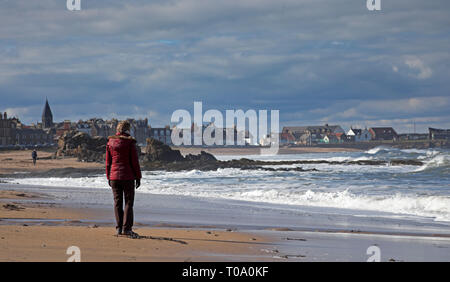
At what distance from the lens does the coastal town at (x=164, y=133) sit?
111 metres

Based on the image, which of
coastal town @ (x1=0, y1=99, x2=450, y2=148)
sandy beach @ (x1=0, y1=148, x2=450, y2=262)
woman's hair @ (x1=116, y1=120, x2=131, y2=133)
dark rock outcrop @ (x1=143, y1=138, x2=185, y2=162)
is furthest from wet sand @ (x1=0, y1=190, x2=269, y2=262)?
coastal town @ (x1=0, y1=99, x2=450, y2=148)

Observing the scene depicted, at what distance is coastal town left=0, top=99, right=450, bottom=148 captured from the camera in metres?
111

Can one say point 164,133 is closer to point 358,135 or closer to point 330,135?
point 330,135

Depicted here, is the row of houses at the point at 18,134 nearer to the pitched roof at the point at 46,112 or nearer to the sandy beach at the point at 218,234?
the pitched roof at the point at 46,112

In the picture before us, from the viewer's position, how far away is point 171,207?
15.9 meters

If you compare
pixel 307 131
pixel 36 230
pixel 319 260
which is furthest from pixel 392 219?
pixel 307 131

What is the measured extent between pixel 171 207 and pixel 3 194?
5.23 metres

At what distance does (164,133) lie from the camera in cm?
15525

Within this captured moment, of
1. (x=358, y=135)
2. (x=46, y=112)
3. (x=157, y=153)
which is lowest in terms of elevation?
(x=157, y=153)

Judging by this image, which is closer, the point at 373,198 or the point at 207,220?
the point at 207,220

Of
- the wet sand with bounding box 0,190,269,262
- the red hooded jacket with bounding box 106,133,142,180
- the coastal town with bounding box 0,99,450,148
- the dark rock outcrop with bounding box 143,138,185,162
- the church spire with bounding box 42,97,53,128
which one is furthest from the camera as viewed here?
the church spire with bounding box 42,97,53,128

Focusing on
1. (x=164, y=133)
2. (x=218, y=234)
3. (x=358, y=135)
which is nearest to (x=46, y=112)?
(x=164, y=133)

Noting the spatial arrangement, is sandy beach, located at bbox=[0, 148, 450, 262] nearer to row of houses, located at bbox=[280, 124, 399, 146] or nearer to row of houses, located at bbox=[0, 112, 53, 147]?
row of houses, located at bbox=[0, 112, 53, 147]
